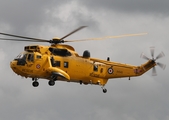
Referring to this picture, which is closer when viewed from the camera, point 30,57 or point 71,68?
point 30,57

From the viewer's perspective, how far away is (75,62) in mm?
64438

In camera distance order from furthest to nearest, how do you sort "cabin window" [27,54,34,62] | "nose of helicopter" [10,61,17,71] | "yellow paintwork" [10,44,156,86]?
"cabin window" [27,54,34,62] < "yellow paintwork" [10,44,156,86] < "nose of helicopter" [10,61,17,71]

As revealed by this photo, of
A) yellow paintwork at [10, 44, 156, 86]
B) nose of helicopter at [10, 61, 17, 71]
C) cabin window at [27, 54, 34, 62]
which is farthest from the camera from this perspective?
cabin window at [27, 54, 34, 62]

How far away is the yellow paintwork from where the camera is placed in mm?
60809

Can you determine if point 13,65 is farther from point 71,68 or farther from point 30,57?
point 71,68

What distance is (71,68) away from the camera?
63969 mm

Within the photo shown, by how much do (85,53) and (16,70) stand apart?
10318 mm

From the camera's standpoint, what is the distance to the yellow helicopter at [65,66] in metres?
60.8

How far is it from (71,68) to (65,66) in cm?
103

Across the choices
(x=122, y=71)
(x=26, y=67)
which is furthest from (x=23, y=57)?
(x=122, y=71)

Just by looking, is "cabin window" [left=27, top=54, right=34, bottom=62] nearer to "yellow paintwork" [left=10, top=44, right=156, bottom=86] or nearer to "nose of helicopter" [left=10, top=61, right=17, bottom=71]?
"yellow paintwork" [left=10, top=44, right=156, bottom=86]

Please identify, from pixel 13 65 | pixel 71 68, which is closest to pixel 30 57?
pixel 13 65

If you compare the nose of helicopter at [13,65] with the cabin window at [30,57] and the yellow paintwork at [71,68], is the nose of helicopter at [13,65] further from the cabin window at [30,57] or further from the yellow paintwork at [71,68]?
the cabin window at [30,57]

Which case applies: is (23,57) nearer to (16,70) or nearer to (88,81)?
(16,70)
